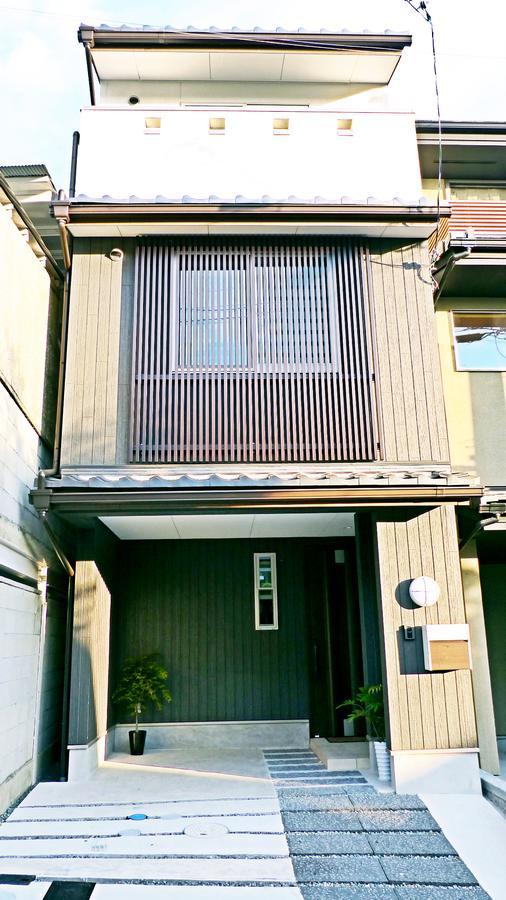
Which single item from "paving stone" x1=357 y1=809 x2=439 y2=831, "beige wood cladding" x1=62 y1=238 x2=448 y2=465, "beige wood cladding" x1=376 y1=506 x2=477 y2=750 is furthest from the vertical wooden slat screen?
"paving stone" x1=357 y1=809 x2=439 y2=831

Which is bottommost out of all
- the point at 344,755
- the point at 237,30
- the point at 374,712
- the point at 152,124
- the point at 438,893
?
the point at 438,893

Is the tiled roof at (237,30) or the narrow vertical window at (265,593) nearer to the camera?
the narrow vertical window at (265,593)

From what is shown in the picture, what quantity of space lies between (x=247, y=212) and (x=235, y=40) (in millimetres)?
3095

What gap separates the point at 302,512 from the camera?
263 inches

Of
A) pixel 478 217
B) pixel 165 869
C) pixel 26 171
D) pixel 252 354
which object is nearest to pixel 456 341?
pixel 478 217

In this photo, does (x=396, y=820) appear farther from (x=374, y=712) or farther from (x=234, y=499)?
(x=234, y=499)

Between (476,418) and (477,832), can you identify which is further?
(476,418)

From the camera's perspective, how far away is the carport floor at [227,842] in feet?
13.5

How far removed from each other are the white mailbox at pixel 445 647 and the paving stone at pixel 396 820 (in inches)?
50.2

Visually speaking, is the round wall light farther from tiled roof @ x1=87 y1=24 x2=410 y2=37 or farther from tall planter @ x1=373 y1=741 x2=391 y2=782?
tiled roof @ x1=87 y1=24 x2=410 y2=37

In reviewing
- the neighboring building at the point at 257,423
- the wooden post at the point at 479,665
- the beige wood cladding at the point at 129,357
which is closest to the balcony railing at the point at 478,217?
the neighboring building at the point at 257,423

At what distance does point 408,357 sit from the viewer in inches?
293

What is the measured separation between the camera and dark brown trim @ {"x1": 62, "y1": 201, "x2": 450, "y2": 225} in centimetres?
738

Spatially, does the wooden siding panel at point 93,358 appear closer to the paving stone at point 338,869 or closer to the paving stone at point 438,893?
the paving stone at point 338,869
